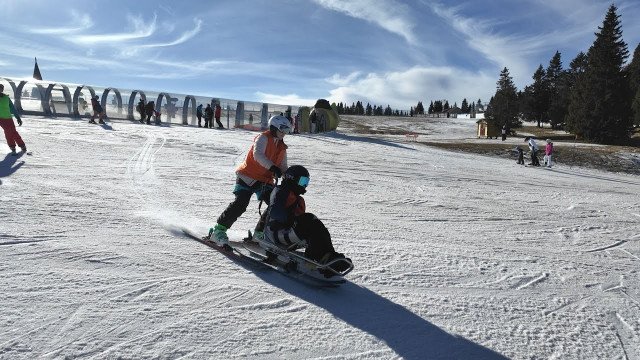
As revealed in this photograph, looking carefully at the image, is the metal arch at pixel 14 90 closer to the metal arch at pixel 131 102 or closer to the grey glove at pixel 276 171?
the metal arch at pixel 131 102

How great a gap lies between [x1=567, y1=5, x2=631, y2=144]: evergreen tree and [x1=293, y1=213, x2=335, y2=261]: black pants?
135ft

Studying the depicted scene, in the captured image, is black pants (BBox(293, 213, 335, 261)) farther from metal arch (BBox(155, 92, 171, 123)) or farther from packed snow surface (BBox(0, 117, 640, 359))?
metal arch (BBox(155, 92, 171, 123))

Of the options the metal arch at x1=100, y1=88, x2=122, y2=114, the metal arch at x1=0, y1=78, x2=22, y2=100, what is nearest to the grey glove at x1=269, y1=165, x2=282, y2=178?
the metal arch at x1=100, y1=88, x2=122, y2=114

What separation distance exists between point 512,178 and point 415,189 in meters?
5.62

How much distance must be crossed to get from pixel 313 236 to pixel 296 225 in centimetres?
25

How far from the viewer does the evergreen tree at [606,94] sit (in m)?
36.1

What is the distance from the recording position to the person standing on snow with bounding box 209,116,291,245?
15.5 ft

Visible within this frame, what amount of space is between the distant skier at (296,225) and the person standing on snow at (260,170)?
0.38 m

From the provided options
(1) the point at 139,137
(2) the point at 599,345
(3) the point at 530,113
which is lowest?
(2) the point at 599,345

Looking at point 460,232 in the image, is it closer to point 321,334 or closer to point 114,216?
point 321,334

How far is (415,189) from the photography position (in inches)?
432

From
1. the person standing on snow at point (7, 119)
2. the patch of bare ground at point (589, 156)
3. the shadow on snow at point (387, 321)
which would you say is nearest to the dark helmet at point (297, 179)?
the shadow on snow at point (387, 321)

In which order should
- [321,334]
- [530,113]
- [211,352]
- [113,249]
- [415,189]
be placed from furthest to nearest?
[530,113]
[415,189]
[113,249]
[321,334]
[211,352]

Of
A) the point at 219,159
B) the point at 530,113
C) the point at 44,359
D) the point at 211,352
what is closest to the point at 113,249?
the point at 44,359
